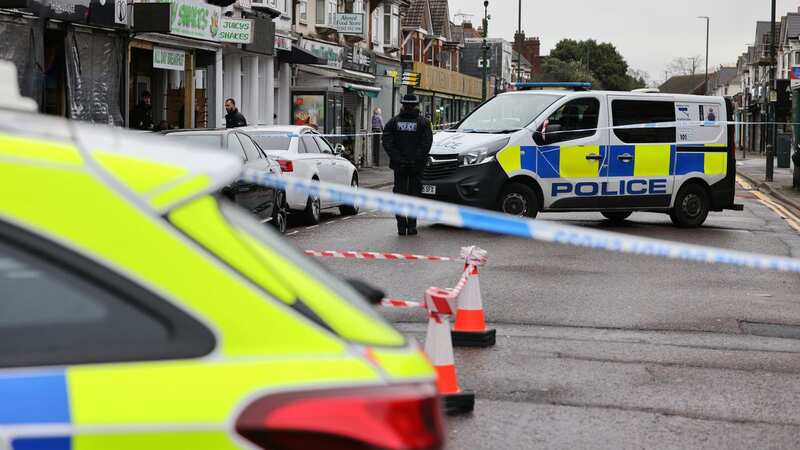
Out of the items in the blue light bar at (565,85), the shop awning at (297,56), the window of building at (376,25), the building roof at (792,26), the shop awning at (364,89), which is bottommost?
the blue light bar at (565,85)

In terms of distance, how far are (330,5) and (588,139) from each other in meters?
25.6

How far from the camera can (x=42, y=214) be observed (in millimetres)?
2523

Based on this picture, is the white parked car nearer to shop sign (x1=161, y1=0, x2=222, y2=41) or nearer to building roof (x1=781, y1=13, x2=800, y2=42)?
shop sign (x1=161, y1=0, x2=222, y2=41)

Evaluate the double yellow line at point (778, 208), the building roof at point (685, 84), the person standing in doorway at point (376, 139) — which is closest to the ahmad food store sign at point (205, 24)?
the person standing in doorway at point (376, 139)

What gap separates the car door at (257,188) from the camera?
14164 mm

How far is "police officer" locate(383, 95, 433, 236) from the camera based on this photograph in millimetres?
16672

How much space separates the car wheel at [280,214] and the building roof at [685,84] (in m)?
159

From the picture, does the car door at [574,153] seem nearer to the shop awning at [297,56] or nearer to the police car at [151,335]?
the police car at [151,335]

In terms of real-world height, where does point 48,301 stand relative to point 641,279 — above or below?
above

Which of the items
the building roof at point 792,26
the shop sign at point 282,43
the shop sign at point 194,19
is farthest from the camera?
the building roof at point 792,26

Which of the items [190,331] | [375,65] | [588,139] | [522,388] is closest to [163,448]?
[190,331]

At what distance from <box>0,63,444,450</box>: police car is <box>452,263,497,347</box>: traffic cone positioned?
19.1ft

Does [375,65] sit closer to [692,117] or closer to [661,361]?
[692,117]

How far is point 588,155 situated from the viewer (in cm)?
1752
